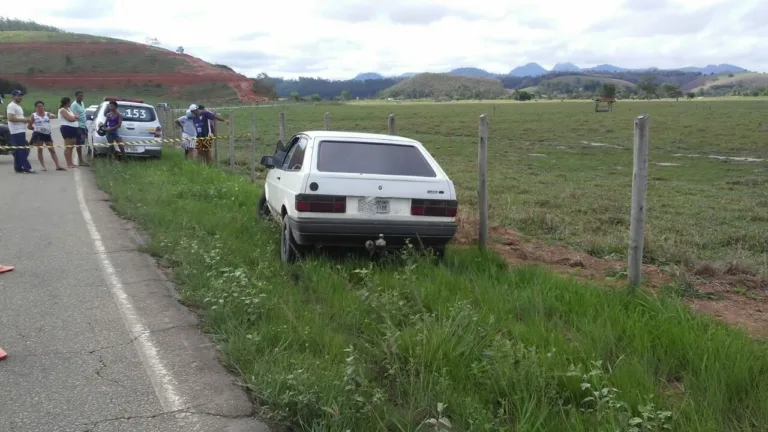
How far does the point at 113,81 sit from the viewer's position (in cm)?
8138

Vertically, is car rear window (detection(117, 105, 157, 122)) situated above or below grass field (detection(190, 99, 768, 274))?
above

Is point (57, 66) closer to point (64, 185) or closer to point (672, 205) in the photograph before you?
point (64, 185)

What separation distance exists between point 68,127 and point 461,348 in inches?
618

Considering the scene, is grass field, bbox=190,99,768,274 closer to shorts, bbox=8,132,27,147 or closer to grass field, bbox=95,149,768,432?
grass field, bbox=95,149,768,432

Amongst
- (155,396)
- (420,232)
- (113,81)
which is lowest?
(155,396)

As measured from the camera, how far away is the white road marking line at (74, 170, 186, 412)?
4.17 meters

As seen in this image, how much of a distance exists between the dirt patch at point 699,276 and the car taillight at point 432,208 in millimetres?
1309

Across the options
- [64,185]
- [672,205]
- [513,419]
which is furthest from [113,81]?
[513,419]

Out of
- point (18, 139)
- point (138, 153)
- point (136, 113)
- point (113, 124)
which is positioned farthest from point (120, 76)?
point (18, 139)

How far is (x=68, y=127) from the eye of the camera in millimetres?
17219

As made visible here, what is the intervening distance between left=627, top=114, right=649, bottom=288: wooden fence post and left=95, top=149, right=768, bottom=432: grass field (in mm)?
256

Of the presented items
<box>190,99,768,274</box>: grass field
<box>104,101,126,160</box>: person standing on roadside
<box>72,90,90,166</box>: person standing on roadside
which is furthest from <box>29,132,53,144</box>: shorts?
<box>190,99,768,274</box>: grass field

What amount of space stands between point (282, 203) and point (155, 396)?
12.1 ft

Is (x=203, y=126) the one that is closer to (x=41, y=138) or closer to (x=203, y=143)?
(x=203, y=143)
